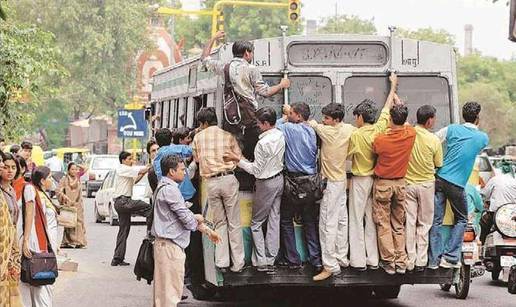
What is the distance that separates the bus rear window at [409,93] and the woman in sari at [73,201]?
392 inches

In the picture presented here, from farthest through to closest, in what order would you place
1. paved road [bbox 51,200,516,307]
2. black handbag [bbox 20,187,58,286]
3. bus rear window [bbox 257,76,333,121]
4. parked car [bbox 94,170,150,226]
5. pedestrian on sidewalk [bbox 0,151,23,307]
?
parked car [bbox 94,170,150,226] → paved road [bbox 51,200,516,307] → bus rear window [bbox 257,76,333,121] → black handbag [bbox 20,187,58,286] → pedestrian on sidewalk [bbox 0,151,23,307]

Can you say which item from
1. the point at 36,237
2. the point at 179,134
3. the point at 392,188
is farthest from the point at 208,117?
the point at 36,237

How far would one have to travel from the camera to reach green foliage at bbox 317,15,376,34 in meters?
91.0

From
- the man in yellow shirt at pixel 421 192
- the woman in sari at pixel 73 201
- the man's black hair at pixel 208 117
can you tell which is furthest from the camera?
Answer: the woman in sari at pixel 73 201

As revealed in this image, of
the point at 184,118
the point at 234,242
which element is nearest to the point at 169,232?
the point at 234,242

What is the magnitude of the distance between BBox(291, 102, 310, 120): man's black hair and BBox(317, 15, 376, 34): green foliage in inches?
3106

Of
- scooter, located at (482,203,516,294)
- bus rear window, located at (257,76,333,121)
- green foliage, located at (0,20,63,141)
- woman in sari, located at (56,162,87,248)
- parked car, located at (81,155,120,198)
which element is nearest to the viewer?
bus rear window, located at (257,76,333,121)

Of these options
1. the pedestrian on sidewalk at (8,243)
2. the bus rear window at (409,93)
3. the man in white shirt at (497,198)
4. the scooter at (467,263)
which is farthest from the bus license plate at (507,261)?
the pedestrian on sidewalk at (8,243)

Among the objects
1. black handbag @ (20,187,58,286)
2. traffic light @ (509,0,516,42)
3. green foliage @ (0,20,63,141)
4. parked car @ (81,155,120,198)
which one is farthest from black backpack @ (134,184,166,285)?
parked car @ (81,155,120,198)

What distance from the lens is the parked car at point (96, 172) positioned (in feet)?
146

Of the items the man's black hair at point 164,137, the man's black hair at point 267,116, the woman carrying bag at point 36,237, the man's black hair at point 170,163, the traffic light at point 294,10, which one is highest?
the traffic light at point 294,10

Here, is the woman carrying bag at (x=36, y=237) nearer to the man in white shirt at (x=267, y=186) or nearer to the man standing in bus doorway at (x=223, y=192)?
the man standing in bus doorway at (x=223, y=192)

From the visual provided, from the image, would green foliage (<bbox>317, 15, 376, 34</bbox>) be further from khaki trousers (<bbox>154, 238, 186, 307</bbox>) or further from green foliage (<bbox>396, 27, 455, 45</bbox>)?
khaki trousers (<bbox>154, 238, 186, 307</bbox>)

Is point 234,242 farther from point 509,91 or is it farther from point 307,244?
point 509,91
